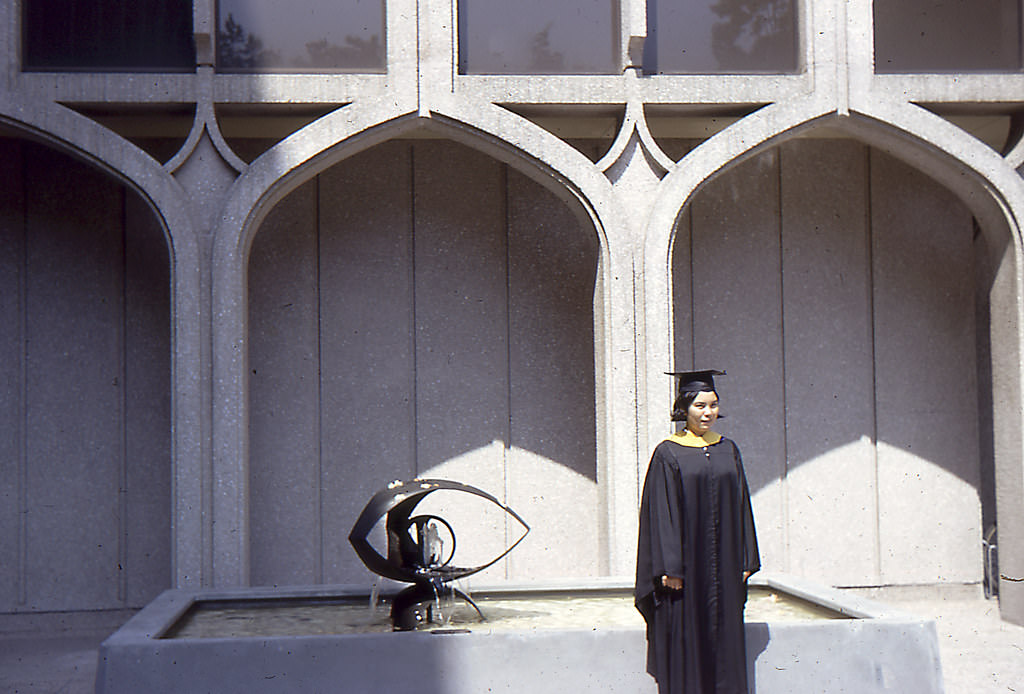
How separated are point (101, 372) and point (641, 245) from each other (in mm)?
5656

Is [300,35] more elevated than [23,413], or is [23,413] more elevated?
[300,35]

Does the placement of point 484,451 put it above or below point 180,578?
above

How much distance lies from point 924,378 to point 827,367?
43.5 inches

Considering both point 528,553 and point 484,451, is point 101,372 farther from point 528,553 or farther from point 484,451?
point 528,553

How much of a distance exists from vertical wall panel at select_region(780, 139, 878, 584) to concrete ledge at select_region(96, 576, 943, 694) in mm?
5387

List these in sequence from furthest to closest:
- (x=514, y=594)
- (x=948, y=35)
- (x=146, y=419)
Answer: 1. (x=146, y=419)
2. (x=948, y=35)
3. (x=514, y=594)

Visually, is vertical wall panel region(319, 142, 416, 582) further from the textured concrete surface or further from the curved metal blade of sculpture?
the curved metal blade of sculpture

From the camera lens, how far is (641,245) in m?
10.0

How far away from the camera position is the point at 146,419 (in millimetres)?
11109

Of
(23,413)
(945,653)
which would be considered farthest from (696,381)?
(23,413)

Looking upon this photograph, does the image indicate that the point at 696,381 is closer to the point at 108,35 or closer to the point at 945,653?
the point at 945,653

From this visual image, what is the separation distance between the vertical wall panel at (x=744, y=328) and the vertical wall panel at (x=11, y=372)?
6863 millimetres

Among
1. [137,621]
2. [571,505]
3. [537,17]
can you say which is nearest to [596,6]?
[537,17]

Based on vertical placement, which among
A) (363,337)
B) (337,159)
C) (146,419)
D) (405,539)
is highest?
(337,159)
